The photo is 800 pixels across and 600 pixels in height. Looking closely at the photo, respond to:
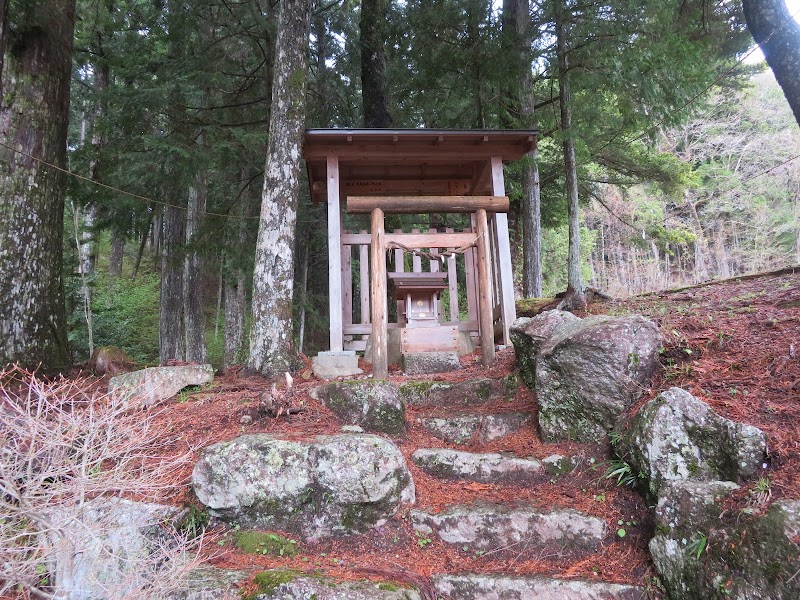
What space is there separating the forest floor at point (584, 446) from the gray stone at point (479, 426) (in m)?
0.10

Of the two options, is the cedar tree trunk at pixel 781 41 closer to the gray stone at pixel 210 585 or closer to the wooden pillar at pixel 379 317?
the wooden pillar at pixel 379 317

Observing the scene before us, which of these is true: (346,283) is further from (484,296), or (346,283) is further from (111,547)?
(111,547)

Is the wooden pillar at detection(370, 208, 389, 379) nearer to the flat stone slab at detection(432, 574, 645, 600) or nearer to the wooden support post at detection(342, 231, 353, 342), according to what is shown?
the wooden support post at detection(342, 231, 353, 342)

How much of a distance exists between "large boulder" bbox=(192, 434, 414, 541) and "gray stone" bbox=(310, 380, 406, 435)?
819mm

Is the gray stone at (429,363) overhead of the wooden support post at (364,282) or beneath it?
beneath

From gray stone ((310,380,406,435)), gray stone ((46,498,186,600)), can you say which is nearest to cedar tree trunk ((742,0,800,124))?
gray stone ((310,380,406,435))

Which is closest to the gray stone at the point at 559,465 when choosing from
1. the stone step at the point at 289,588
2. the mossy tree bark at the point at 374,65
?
the stone step at the point at 289,588

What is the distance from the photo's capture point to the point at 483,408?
459 cm

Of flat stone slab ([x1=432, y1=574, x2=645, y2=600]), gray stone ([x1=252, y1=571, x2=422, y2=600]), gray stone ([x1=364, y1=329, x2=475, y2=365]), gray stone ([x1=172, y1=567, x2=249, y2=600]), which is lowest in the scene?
flat stone slab ([x1=432, y1=574, x2=645, y2=600])

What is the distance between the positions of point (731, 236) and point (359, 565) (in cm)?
2417

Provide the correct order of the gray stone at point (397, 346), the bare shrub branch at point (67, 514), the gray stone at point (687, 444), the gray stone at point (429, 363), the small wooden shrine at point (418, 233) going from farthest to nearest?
1. the gray stone at point (397, 346)
2. the gray stone at point (429, 363)
3. the small wooden shrine at point (418, 233)
4. the gray stone at point (687, 444)
5. the bare shrub branch at point (67, 514)

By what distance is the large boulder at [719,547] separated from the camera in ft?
6.83

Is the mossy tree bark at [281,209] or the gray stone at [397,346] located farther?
the gray stone at [397,346]

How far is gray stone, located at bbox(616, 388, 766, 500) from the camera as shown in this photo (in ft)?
9.02
